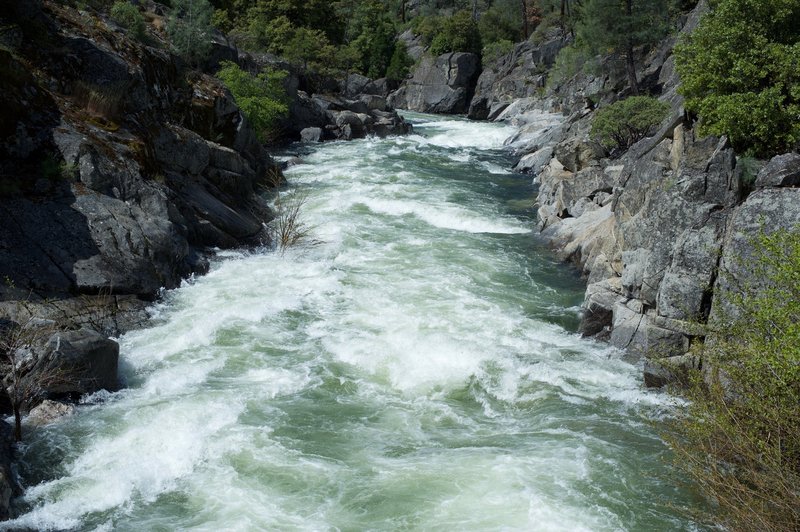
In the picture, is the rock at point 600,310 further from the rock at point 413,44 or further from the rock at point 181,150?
the rock at point 413,44

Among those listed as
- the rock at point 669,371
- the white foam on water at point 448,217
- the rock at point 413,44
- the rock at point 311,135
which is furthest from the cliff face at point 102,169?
the rock at point 413,44

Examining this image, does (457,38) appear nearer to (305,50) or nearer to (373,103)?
(373,103)

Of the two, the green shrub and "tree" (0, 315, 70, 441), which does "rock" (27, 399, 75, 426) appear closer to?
"tree" (0, 315, 70, 441)

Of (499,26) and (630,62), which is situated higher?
(499,26)

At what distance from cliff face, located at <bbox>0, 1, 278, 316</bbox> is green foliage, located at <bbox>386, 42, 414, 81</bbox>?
47.5m

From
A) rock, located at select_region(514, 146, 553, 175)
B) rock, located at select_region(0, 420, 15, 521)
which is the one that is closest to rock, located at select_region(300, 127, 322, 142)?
rock, located at select_region(514, 146, 553, 175)

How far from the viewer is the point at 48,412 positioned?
1209 centimetres

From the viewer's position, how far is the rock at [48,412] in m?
11.9

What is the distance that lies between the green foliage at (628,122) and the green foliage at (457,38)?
42609 millimetres

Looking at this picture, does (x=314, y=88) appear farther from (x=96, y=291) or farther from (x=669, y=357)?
(x=669, y=357)

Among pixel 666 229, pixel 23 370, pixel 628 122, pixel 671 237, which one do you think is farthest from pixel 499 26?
pixel 23 370

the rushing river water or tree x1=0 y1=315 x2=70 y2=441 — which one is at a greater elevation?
tree x1=0 y1=315 x2=70 y2=441

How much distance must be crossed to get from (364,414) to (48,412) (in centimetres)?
566

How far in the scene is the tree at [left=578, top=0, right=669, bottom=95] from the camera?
4050 cm
